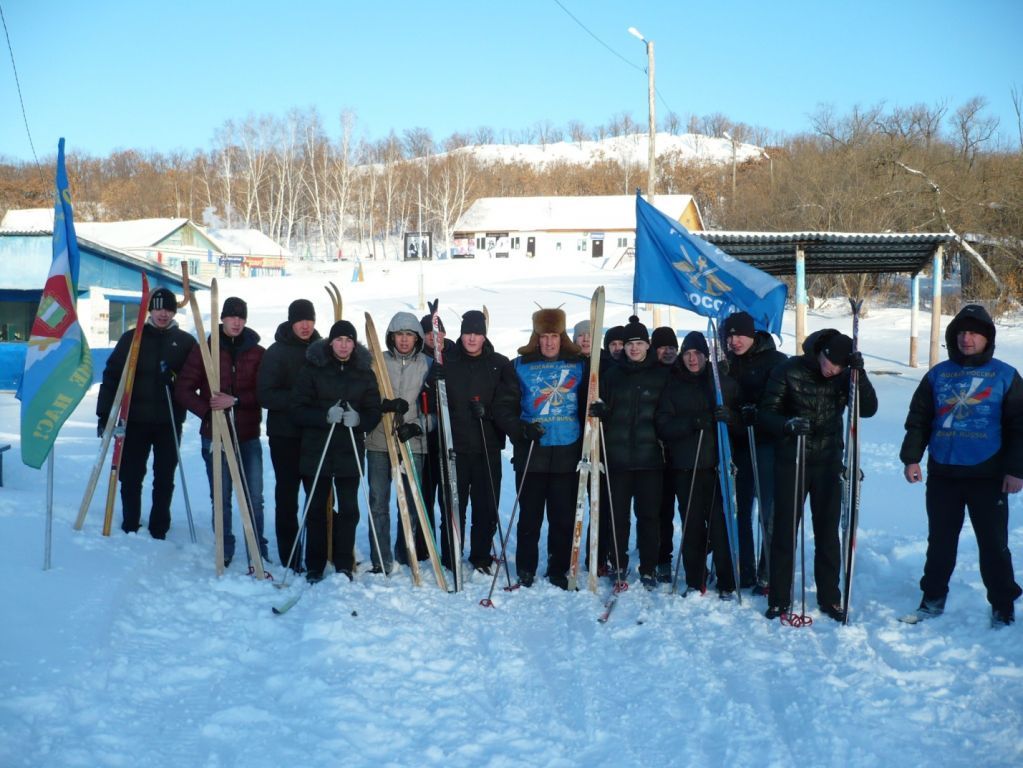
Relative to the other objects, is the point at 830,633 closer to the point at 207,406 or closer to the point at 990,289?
the point at 207,406

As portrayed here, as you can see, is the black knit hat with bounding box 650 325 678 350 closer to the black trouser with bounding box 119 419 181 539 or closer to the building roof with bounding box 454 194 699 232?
the black trouser with bounding box 119 419 181 539

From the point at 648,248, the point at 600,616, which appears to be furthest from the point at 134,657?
the point at 648,248

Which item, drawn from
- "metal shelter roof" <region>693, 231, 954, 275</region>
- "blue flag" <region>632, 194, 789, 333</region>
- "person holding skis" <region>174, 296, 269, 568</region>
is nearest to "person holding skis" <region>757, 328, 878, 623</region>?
"blue flag" <region>632, 194, 789, 333</region>

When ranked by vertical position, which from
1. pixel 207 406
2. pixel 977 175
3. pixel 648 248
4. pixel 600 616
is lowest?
pixel 600 616

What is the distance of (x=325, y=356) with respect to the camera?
5.45m

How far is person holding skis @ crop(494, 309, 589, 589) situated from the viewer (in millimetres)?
5578

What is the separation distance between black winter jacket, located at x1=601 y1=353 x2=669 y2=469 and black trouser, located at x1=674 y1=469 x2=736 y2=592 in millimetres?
246

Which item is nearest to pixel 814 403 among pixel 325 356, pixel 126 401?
pixel 325 356

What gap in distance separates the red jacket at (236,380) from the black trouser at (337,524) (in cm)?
66

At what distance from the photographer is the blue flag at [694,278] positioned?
21.8 feet

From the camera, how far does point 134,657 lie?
408 cm

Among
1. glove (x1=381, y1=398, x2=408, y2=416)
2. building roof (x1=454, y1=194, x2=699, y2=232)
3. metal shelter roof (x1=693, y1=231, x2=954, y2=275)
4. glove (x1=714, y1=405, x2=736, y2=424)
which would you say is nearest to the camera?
glove (x1=714, y1=405, x2=736, y2=424)

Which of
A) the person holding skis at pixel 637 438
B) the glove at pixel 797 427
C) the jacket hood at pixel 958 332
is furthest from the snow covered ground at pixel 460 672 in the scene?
the jacket hood at pixel 958 332

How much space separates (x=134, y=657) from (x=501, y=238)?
192 feet
